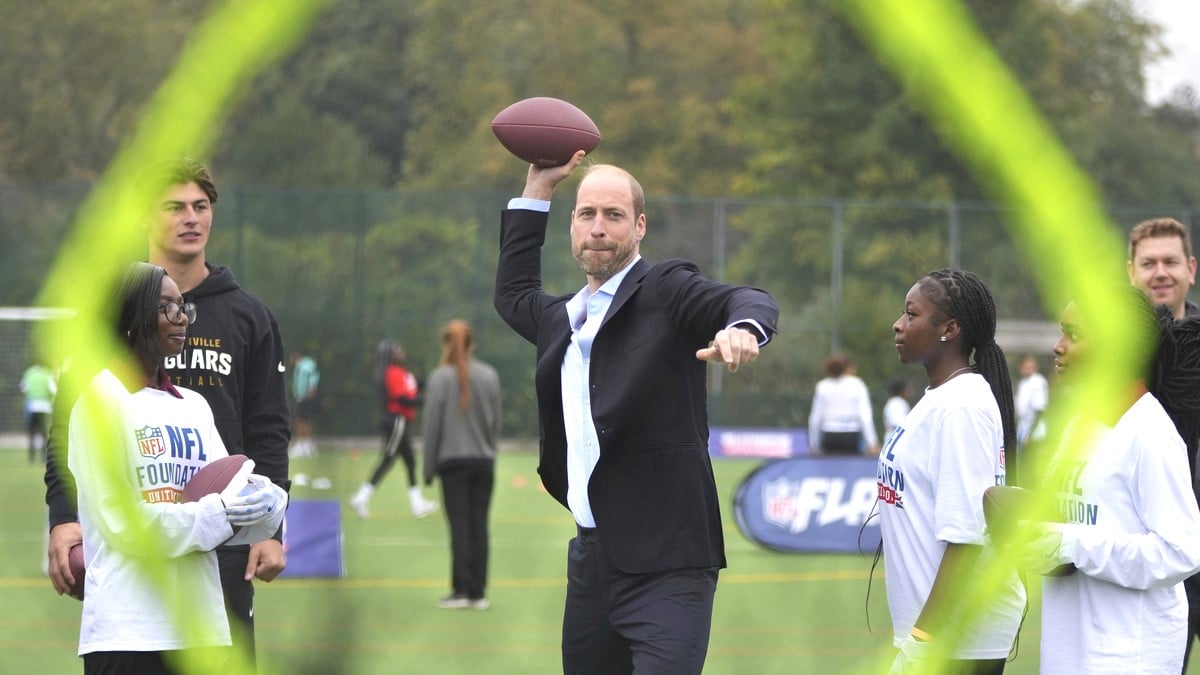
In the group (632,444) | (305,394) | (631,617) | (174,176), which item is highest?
(174,176)

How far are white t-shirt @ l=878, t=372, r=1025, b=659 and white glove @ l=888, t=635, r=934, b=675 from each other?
0.08 meters

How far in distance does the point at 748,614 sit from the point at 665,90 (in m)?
29.4

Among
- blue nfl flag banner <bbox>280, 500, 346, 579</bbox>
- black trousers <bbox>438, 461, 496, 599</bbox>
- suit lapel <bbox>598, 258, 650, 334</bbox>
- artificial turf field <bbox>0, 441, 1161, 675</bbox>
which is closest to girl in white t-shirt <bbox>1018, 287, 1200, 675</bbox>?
suit lapel <bbox>598, 258, 650, 334</bbox>

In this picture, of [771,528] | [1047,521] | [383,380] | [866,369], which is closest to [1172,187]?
[866,369]

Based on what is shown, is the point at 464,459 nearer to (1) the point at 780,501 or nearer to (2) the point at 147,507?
(1) the point at 780,501

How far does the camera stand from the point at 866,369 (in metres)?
25.4

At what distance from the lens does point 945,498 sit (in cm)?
429

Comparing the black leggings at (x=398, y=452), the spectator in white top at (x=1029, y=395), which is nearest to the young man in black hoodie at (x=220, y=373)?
the black leggings at (x=398, y=452)

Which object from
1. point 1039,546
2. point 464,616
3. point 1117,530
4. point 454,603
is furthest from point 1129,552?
point 454,603

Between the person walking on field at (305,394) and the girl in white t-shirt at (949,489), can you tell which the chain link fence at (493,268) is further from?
the girl in white t-shirt at (949,489)

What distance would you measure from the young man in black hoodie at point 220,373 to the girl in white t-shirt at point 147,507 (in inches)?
16.7

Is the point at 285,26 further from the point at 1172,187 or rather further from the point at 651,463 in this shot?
the point at 1172,187

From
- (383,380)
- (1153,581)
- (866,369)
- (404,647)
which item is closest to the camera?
(1153,581)

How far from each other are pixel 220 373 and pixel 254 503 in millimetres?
825
